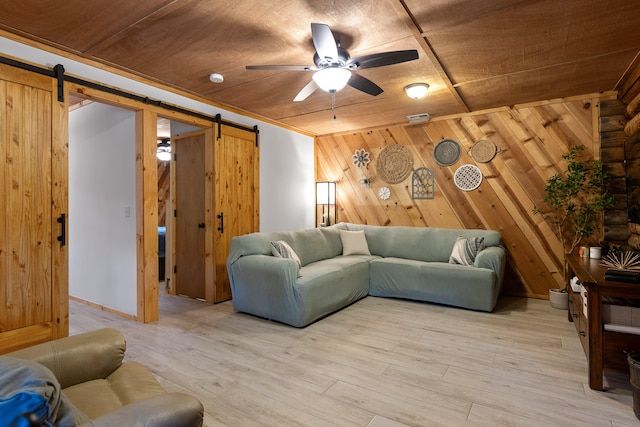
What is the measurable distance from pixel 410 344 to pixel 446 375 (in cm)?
54

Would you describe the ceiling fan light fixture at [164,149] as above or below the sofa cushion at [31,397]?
above

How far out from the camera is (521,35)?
255cm

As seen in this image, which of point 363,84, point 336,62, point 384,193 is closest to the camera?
point 336,62

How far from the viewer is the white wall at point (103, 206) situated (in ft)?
11.9

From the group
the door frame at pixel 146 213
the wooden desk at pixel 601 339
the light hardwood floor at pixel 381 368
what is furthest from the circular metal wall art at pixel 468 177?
the door frame at pixel 146 213

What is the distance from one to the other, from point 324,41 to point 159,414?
2216 mm

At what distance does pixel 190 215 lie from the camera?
446 centimetres

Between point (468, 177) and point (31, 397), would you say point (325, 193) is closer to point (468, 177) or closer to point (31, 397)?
point (468, 177)

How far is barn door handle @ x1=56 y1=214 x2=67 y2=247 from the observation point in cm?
278

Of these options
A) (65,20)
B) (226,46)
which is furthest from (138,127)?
(226,46)

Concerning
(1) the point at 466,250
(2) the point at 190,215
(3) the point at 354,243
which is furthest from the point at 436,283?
(2) the point at 190,215

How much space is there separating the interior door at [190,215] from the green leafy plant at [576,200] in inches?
170

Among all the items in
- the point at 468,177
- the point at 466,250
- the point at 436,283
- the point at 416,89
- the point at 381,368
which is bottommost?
the point at 381,368

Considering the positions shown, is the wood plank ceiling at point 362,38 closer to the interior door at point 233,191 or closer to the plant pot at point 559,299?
the interior door at point 233,191
